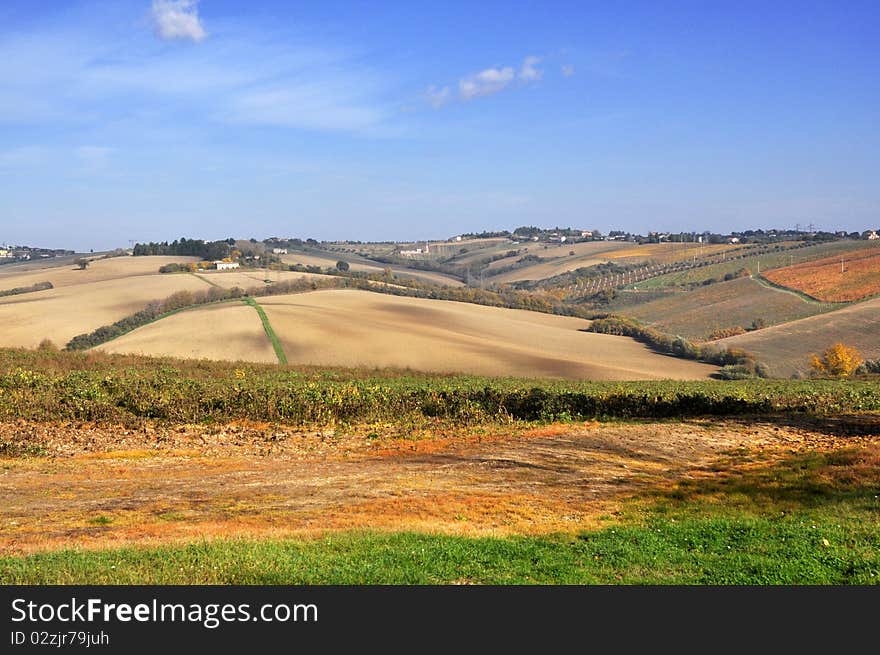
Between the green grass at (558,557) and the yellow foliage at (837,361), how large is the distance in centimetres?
5063

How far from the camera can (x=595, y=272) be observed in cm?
15462

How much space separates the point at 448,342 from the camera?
62.2m

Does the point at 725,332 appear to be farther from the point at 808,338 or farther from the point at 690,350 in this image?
the point at 690,350

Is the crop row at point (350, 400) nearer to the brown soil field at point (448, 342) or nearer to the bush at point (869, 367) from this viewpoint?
the brown soil field at point (448, 342)

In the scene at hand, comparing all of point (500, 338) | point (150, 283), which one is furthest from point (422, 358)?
point (150, 283)

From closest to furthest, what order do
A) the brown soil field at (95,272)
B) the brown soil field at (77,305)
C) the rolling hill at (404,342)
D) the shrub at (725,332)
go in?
the rolling hill at (404,342) < the brown soil field at (77,305) < the shrub at (725,332) < the brown soil field at (95,272)

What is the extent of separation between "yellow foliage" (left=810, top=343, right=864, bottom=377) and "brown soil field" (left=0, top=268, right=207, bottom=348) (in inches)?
2366

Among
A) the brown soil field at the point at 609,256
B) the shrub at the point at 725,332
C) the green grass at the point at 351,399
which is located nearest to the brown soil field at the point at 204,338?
the green grass at the point at 351,399

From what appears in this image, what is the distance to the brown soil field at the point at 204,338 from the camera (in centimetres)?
5538

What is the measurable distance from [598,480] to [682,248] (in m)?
161

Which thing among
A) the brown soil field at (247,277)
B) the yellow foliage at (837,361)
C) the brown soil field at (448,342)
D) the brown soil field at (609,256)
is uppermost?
the brown soil field at (609,256)

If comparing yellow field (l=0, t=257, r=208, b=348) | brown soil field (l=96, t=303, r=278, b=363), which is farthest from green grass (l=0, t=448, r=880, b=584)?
yellow field (l=0, t=257, r=208, b=348)

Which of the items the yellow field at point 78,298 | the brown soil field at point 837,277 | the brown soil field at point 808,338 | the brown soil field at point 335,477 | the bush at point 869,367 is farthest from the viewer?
the brown soil field at point 837,277

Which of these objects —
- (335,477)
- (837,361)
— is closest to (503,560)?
(335,477)
